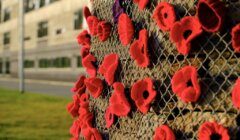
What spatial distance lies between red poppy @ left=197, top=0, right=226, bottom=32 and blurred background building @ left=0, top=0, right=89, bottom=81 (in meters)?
39.8

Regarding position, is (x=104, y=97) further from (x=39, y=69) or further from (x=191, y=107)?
(x=39, y=69)

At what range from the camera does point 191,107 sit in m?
3.14

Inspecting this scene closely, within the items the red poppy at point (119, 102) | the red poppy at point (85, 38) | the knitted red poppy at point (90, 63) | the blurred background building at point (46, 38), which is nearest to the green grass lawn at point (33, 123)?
the red poppy at point (85, 38)

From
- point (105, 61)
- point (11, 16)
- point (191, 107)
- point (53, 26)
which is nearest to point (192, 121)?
point (191, 107)

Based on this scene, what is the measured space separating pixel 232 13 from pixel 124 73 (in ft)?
3.27

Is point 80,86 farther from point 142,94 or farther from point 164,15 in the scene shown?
point 164,15

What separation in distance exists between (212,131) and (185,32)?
2.00 feet

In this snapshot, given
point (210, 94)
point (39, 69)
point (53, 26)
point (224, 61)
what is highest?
point (53, 26)

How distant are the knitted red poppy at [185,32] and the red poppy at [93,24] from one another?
972mm

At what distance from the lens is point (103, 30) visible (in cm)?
392

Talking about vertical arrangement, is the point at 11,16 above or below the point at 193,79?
above

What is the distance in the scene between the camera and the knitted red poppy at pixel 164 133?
3.21 metres

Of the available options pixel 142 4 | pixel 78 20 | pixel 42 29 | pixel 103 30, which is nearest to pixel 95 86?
pixel 103 30

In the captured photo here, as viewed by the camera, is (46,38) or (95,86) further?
(46,38)
